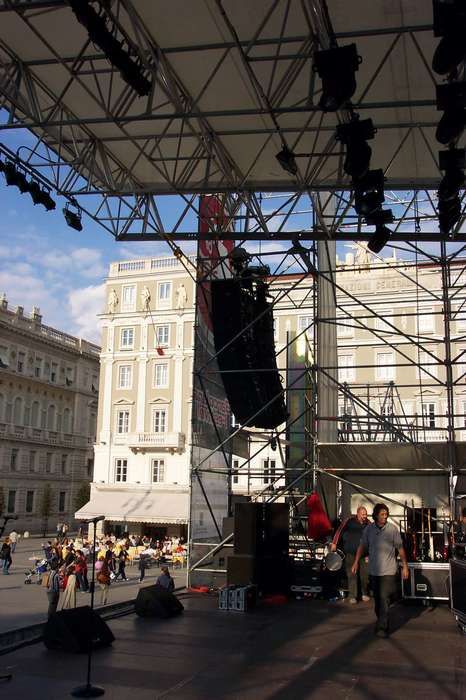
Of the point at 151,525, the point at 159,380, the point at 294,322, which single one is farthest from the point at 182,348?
the point at 151,525

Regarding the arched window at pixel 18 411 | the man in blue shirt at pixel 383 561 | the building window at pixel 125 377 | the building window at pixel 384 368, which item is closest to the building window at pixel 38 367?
the arched window at pixel 18 411

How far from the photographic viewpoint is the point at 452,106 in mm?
8016

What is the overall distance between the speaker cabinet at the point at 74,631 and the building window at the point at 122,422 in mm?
37681

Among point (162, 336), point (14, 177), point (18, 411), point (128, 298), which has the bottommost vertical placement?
point (14, 177)

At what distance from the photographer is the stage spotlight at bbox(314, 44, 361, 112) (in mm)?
7719

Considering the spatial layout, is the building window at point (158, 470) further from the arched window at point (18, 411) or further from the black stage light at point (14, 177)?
the black stage light at point (14, 177)

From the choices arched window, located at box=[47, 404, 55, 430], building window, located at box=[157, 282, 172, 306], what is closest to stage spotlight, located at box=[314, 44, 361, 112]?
building window, located at box=[157, 282, 172, 306]

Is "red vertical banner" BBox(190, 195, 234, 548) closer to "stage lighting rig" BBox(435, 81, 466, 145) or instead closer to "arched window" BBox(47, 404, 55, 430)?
"stage lighting rig" BBox(435, 81, 466, 145)

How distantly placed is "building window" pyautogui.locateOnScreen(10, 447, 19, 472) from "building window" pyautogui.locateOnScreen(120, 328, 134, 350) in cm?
1214

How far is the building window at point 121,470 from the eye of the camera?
4324 centimetres

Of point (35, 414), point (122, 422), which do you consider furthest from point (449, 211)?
point (35, 414)

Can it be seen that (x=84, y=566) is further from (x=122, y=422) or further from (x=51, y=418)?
(x=51, y=418)

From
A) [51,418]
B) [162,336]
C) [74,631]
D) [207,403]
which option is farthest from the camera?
[51,418]

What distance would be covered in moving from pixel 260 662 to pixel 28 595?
38.4ft
